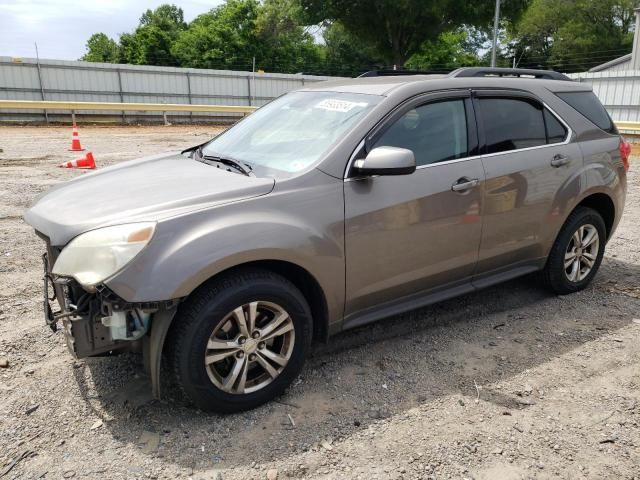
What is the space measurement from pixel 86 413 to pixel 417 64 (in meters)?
56.6

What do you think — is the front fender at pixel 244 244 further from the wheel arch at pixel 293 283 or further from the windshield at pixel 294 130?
the windshield at pixel 294 130

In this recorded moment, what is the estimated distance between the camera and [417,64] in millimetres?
55438

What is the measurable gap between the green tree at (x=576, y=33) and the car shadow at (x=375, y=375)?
5351cm

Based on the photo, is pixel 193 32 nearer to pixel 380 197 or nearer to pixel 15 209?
pixel 15 209

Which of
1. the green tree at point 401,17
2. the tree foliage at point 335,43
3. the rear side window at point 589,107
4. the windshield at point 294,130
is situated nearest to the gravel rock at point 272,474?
the windshield at point 294,130

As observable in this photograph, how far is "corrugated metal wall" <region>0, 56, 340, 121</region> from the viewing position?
22.3 meters

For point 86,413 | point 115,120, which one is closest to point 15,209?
point 86,413

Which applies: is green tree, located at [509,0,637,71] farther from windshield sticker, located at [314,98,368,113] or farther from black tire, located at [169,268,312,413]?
black tire, located at [169,268,312,413]

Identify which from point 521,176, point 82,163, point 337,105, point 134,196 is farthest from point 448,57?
point 134,196

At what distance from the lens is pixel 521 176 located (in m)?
3.98

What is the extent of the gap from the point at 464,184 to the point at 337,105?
979 mm

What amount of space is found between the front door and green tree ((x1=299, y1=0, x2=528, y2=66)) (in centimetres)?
2745

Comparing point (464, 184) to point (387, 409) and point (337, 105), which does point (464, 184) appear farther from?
point (387, 409)

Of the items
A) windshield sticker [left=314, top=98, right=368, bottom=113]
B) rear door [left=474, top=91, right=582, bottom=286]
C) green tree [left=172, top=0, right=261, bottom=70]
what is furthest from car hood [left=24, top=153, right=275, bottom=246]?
green tree [left=172, top=0, right=261, bottom=70]
